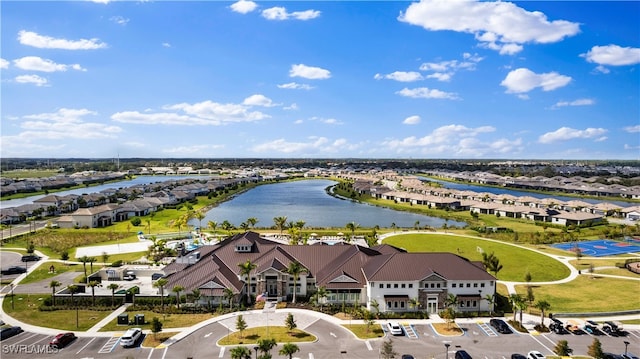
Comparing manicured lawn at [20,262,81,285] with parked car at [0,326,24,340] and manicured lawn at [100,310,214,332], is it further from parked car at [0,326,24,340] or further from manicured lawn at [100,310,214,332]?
manicured lawn at [100,310,214,332]

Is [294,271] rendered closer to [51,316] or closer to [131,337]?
[131,337]

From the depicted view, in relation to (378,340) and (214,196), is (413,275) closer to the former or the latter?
(378,340)

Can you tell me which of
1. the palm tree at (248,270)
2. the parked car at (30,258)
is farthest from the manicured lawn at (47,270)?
the palm tree at (248,270)

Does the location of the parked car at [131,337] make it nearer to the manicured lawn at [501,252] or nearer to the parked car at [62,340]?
the parked car at [62,340]

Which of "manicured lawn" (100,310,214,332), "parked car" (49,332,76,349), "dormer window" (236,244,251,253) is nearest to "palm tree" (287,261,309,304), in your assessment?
"manicured lawn" (100,310,214,332)

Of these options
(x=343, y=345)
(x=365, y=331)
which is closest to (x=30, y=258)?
(x=343, y=345)
